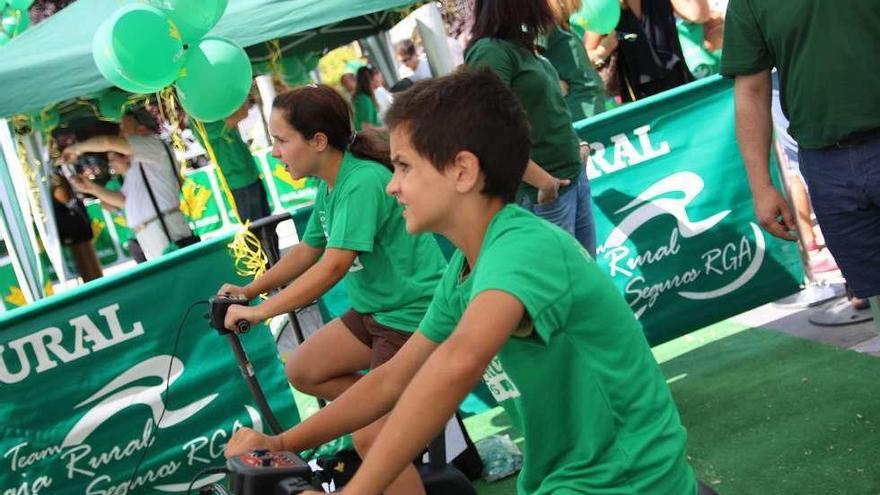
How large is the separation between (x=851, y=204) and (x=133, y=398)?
3167mm

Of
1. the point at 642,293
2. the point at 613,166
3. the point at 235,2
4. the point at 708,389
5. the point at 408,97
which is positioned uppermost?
the point at 235,2

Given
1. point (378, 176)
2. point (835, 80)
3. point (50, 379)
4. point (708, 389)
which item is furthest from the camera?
point (708, 389)

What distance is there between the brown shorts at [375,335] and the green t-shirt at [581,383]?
5.76 ft

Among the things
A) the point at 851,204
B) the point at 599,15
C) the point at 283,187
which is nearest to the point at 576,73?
the point at 599,15

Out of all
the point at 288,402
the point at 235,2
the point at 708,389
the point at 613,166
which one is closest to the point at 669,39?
the point at 613,166

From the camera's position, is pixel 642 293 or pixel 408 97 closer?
pixel 408 97

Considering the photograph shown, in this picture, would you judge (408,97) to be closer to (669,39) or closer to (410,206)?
(410,206)

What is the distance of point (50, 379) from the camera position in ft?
15.6

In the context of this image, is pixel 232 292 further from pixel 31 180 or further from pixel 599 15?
pixel 31 180

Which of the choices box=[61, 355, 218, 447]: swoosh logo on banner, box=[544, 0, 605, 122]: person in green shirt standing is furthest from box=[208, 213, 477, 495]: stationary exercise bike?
box=[544, 0, 605, 122]: person in green shirt standing

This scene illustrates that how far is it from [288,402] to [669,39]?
3.09 metres

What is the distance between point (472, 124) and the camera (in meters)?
2.09

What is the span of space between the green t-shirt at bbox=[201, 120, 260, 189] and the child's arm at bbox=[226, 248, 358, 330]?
6.13m

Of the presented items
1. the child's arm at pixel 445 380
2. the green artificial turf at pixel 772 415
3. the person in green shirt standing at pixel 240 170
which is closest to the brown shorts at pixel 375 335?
the green artificial turf at pixel 772 415
